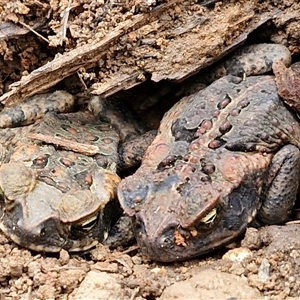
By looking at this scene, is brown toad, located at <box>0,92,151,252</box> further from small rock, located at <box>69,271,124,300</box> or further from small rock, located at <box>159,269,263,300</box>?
small rock, located at <box>159,269,263,300</box>

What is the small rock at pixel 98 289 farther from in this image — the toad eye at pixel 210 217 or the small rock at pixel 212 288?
the toad eye at pixel 210 217

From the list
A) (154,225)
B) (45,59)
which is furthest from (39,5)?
(154,225)

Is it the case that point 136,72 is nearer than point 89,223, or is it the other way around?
point 89,223

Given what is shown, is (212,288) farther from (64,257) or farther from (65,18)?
(65,18)

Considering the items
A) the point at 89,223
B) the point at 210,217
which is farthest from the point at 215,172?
the point at 89,223

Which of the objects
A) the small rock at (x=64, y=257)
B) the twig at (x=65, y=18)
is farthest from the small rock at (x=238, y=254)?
the twig at (x=65, y=18)

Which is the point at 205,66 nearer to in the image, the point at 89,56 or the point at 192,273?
the point at 89,56

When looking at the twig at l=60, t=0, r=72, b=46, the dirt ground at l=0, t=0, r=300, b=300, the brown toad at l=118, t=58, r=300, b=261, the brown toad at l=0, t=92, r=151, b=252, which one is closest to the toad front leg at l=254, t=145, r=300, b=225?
the brown toad at l=118, t=58, r=300, b=261
